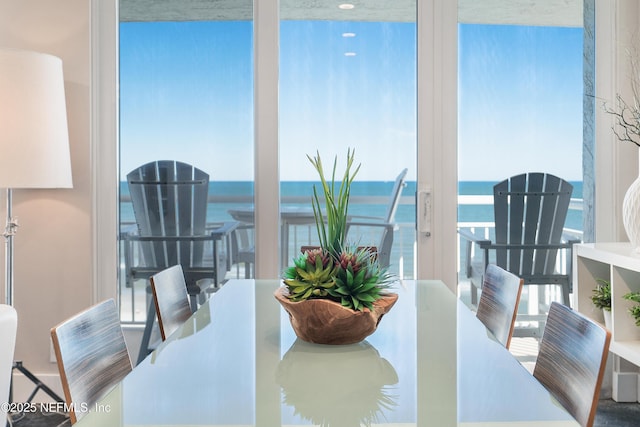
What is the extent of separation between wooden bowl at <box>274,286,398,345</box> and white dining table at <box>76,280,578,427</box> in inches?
1.1

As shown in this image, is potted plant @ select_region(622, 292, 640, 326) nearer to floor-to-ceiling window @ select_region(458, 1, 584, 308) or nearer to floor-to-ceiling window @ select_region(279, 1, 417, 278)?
floor-to-ceiling window @ select_region(458, 1, 584, 308)

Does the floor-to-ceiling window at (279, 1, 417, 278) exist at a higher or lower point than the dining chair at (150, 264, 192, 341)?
higher

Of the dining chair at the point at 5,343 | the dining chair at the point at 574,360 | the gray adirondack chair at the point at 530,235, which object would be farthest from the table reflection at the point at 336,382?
the gray adirondack chair at the point at 530,235

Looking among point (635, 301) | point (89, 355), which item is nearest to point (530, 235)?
point (635, 301)

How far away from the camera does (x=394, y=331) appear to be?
4.99 feet

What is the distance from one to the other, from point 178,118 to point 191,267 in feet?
2.69

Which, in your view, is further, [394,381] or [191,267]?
[191,267]

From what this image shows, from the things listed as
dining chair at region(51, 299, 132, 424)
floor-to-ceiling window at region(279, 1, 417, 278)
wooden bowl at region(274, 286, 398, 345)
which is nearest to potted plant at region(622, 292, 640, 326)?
floor-to-ceiling window at region(279, 1, 417, 278)

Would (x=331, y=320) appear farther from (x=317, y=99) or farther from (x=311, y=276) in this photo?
(x=317, y=99)

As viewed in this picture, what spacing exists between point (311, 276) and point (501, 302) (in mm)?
824

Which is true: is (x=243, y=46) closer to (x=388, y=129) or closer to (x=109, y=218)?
(x=388, y=129)

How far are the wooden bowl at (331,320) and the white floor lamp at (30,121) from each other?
5.47 ft

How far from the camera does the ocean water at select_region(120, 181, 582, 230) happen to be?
317 cm

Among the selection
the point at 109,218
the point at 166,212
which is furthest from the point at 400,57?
the point at 109,218
